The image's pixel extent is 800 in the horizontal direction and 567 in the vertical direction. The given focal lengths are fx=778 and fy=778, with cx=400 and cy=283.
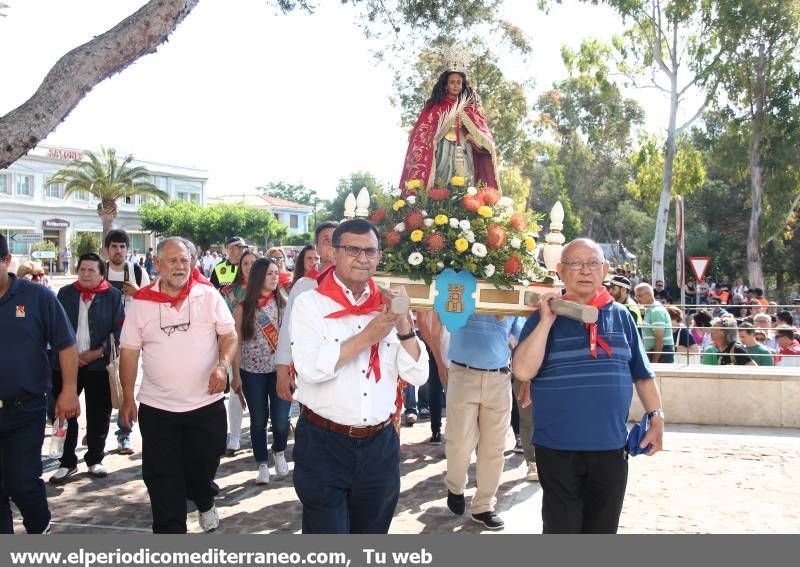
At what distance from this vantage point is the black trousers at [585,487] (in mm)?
3828

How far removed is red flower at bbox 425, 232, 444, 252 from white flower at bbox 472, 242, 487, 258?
20 centimetres

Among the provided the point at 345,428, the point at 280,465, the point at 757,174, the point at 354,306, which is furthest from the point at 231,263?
the point at 757,174

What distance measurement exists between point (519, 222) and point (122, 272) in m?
5.51

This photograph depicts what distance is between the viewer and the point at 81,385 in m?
7.17

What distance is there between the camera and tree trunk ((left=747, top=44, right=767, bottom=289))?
88.4 ft

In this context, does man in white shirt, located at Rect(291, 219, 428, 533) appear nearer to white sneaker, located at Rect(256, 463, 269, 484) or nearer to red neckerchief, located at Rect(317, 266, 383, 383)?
red neckerchief, located at Rect(317, 266, 383, 383)

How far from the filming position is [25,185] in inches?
2092

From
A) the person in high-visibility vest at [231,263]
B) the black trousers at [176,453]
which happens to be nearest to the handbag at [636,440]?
the black trousers at [176,453]

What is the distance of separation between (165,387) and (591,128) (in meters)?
44.5

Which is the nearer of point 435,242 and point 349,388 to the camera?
point 349,388

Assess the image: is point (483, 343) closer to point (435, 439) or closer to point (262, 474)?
point (262, 474)

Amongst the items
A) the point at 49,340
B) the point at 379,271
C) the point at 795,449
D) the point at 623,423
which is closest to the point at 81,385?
the point at 49,340

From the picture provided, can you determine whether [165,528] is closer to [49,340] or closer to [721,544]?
[49,340]

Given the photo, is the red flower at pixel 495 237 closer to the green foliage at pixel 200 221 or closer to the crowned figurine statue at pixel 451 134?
the crowned figurine statue at pixel 451 134
